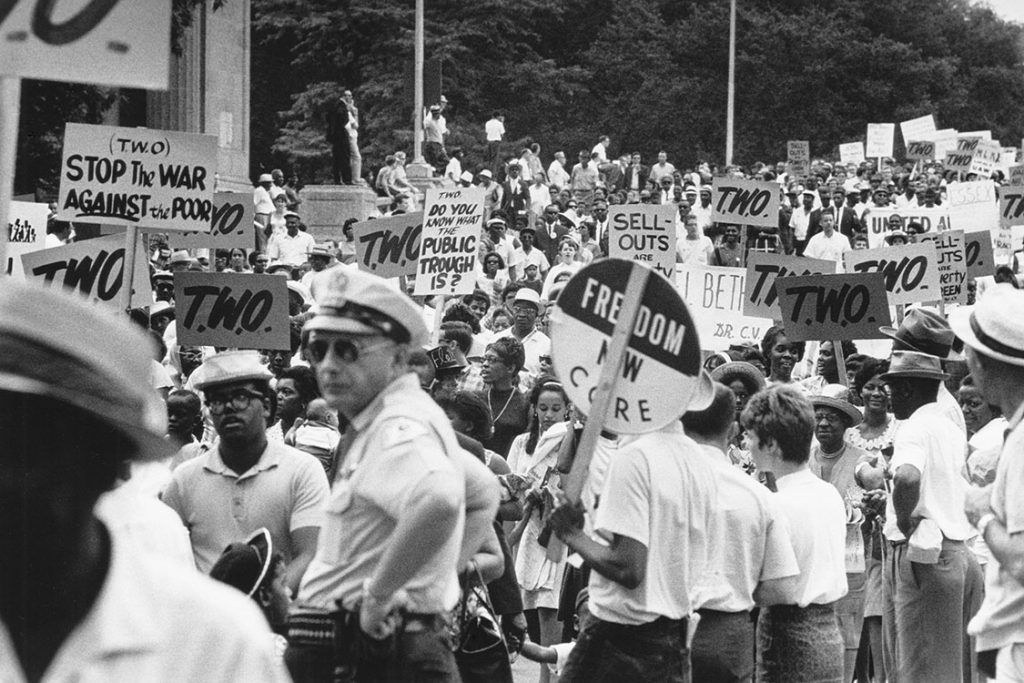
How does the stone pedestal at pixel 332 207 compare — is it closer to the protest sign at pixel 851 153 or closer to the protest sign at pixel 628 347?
the protest sign at pixel 851 153

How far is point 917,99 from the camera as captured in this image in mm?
70062

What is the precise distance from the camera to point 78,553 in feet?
6.92

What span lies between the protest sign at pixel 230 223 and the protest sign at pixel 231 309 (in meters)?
4.92

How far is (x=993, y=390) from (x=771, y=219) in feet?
41.2

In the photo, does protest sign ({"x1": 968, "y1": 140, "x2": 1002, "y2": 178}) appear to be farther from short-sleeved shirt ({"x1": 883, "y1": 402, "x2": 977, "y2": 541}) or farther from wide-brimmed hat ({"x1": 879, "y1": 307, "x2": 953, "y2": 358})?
short-sleeved shirt ({"x1": 883, "y1": 402, "x2": 977, "y2": 541})

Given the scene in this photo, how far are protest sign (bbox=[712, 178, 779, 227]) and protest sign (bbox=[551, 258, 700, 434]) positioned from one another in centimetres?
1164

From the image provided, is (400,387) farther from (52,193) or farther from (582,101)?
(582,101)

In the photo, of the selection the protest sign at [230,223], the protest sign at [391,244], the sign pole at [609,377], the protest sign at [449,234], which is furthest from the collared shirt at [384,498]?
the protest sign at [230,223]

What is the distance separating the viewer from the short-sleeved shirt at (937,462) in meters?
7.48

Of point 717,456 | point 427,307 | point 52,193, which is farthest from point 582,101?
point 717,456

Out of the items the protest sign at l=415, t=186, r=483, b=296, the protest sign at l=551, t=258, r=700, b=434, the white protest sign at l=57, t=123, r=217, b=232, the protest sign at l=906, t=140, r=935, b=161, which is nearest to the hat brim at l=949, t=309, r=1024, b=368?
the protest sign at l=551, t=258, r=700, b=434

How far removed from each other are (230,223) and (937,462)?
9.11 metres

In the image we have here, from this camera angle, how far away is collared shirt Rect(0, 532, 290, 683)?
2.04 m

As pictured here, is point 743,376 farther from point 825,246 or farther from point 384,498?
point 825,246
